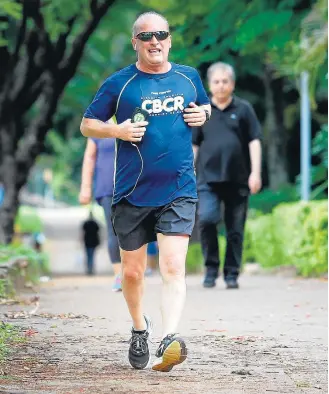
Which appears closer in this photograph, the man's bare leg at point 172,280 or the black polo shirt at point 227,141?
the man's bare leg at point 172,280

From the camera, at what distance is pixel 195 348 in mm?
7430

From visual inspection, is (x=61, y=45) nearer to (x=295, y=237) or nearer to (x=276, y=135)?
(x=276, y=135)

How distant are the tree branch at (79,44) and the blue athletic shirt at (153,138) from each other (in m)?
13.4

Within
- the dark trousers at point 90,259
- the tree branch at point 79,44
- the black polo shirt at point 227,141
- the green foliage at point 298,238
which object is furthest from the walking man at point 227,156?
the dark trousers at point 90,259

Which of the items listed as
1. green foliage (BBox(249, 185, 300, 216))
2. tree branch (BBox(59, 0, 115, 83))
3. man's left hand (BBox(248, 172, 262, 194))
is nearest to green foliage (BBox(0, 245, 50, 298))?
man's left hand (BBox(248, 172, 262, 194))

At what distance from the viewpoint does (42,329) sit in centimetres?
824

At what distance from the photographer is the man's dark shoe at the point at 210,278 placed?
1234 centimetres

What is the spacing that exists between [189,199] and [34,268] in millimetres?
8113

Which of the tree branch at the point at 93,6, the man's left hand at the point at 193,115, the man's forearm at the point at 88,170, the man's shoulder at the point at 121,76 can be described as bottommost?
the man's forearm at the point at 88,170

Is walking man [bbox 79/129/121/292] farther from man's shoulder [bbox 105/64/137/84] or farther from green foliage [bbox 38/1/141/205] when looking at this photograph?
green foliage [bbox 38/1/141/205]

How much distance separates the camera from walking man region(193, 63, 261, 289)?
38.8 ft

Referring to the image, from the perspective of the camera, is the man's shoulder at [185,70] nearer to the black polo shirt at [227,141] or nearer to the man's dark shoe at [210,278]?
the black polo shirt at [227,141]

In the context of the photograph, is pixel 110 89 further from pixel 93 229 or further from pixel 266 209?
pixel 93 229

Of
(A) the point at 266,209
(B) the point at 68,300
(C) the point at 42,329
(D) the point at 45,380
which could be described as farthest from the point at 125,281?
(A) the point at 266,209
